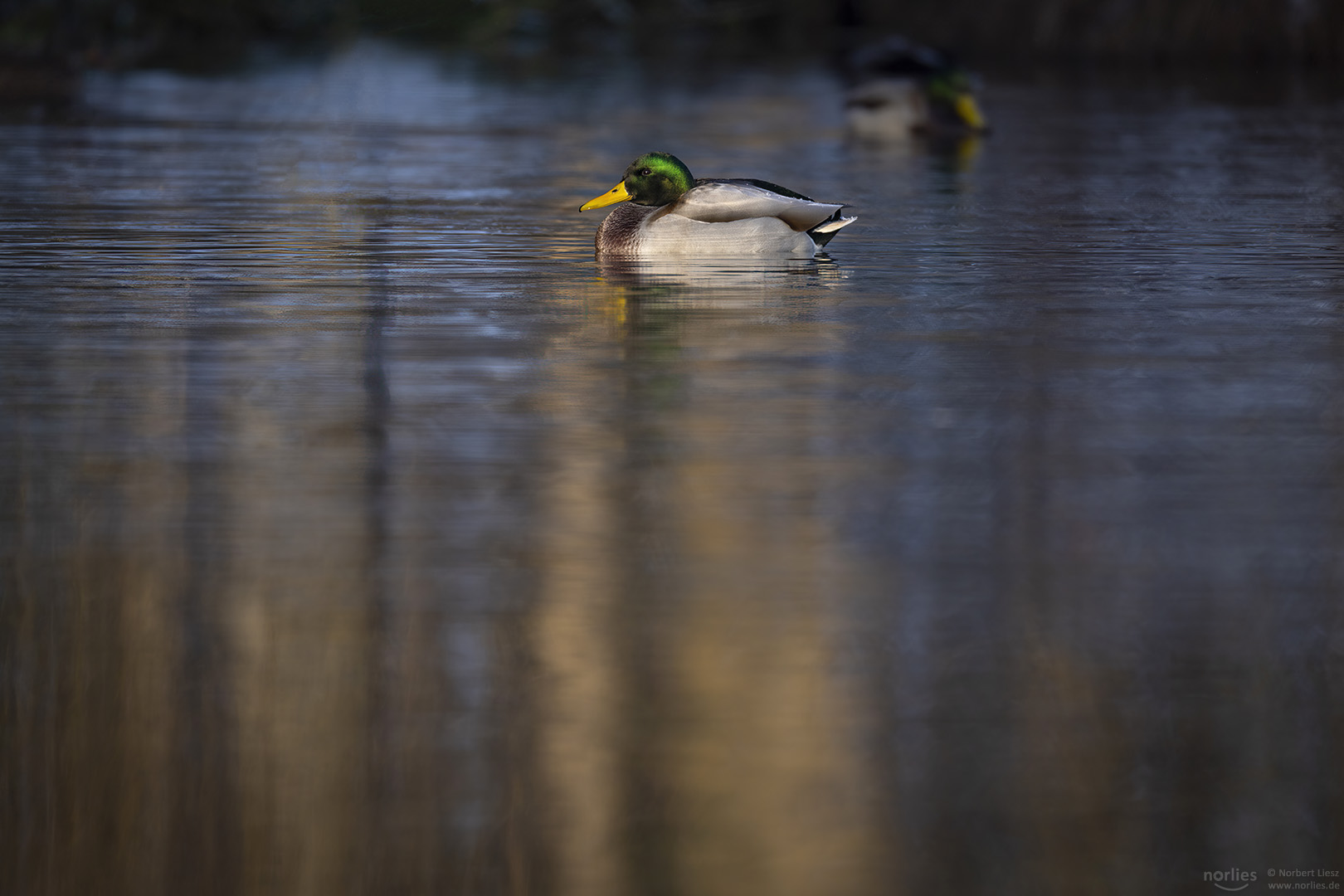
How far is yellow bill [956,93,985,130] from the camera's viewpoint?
2472cm

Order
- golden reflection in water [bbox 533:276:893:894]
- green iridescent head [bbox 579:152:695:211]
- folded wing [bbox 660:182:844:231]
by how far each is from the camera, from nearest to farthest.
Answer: golden reflection in water [bbox 533:276:893:894], folded wing [bbox 660:182:844:231], green iridescent head [bbox 579:152:695:211]

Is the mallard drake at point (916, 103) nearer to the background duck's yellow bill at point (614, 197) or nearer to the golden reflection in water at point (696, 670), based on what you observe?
the background duck's yellow bill at point (614, 197)

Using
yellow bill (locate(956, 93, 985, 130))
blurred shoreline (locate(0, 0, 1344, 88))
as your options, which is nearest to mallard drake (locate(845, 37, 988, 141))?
yellow bill (locate(956, 93, 985, 130))

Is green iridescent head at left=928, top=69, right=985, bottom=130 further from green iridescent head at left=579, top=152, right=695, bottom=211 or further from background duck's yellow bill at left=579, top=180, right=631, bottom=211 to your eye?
green iridescent head at left=579, top=152, right=695, bottom=211

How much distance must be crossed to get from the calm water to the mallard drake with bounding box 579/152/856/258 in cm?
29

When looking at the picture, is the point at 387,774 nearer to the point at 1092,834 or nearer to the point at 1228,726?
the point at 1092,834

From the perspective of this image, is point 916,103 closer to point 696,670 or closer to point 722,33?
point 696,670

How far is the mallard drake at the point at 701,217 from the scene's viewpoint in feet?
43.0

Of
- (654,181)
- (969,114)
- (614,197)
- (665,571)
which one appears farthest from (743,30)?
(665,571)

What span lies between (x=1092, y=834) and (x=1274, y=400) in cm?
460

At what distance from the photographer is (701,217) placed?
13172 mm

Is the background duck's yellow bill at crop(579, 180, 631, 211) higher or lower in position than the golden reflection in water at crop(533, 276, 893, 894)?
higher

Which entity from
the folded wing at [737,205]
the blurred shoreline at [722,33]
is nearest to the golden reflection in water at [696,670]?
the folded wing at [737,205]

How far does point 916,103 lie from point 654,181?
1253 centimetres
